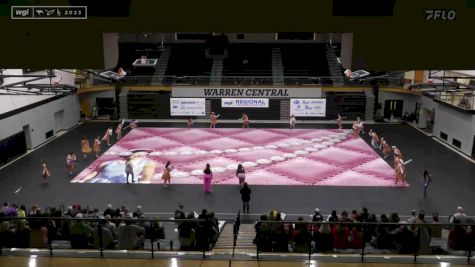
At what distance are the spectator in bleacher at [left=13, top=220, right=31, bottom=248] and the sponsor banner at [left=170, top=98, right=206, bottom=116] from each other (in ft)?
72.3

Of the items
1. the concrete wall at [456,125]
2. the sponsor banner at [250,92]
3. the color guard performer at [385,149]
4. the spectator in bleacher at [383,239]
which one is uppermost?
the sponsor banner at [250,92]

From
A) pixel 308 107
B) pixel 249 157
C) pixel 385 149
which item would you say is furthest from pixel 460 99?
pixel 249 157

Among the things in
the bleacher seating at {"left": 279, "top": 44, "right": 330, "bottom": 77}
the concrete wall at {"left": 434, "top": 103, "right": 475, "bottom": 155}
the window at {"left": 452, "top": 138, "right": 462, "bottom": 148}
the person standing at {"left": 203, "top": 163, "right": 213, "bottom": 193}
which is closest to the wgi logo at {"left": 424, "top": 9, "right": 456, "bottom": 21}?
the person standing at {"left": 203, "top": 163, "right": 213, "bottom": 193}

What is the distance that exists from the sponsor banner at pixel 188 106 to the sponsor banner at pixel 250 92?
1.24 feet

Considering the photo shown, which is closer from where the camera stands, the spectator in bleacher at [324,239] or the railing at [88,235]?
the railing at [88,235]

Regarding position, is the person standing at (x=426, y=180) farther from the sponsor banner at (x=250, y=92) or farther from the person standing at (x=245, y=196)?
the sponsor banner at (x=250, y=92)

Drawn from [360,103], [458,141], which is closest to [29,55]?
Answer: [458,141]

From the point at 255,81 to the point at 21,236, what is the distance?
2477cm

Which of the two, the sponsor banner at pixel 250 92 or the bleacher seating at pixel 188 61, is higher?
the bleacher seating at pixel 188 61

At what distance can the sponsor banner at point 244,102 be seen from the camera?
3042cm

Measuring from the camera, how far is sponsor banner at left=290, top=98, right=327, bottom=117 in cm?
3048

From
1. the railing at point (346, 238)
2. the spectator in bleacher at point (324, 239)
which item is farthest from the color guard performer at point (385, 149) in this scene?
the spectator in bleacher at point (324, 239)

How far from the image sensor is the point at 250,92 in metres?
30.4

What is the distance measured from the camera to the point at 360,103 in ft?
101
